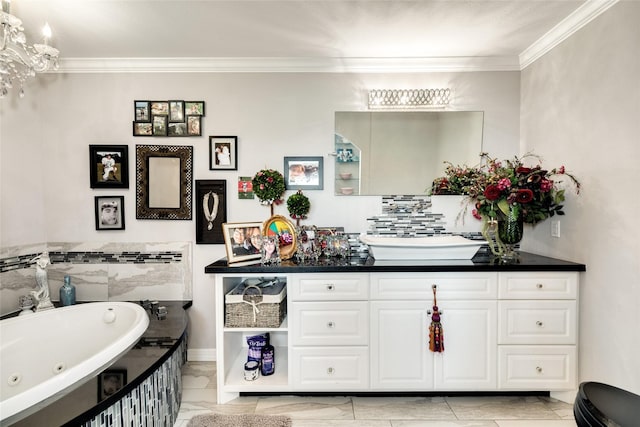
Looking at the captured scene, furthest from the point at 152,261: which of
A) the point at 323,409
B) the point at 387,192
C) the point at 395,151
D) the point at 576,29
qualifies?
the point at 576,29

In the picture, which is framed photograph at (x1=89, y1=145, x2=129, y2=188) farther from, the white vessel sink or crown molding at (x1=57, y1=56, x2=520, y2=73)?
the white vessel sink

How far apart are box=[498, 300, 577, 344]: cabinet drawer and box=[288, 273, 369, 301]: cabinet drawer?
92cm

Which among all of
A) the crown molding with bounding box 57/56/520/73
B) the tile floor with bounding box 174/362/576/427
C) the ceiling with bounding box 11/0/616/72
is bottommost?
the tile floor with bounding box 174/362/576/427

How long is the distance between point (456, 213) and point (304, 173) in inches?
52.1

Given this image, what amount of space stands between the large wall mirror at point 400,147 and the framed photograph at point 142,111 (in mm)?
1580

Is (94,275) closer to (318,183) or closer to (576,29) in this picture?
(318,183)

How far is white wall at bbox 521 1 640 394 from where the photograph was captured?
1.75 m

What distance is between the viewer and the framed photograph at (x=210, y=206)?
8.91ft

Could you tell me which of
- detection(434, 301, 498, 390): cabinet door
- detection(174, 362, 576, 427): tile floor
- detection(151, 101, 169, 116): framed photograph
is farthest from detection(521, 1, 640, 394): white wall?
detection(151, 101, 169, 116): framed photograph

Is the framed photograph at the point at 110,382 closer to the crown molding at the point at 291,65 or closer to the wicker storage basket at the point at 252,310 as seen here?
the wicker storage basket at the point at 252,310

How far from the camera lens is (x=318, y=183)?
271 centimetres

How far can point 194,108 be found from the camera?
2.70m

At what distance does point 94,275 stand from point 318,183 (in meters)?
2.05

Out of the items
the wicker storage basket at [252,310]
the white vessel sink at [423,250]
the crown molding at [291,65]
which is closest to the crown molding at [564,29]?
the crown molding at [291,65]
